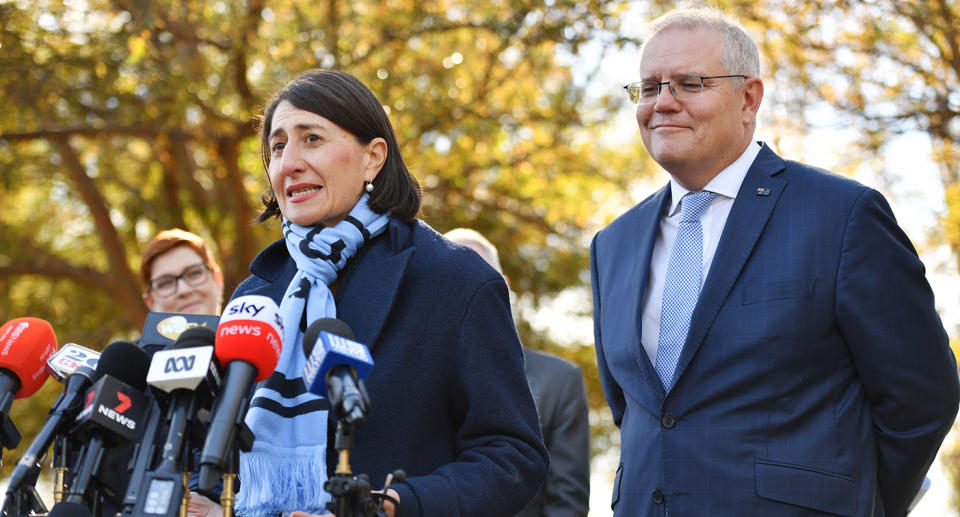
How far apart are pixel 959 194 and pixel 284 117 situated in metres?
6.00

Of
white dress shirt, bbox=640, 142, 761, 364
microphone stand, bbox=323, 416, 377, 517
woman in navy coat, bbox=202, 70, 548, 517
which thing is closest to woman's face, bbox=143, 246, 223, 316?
woman in navy coat, bbox=202, 70, 548, 517

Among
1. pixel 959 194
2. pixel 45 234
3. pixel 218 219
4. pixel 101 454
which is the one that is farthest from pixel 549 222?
pixel 101 454

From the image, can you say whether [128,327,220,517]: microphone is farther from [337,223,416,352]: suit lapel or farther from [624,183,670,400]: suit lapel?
[624,183,670,400]: suit lapel

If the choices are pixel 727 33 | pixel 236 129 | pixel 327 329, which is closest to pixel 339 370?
pixel 327 329

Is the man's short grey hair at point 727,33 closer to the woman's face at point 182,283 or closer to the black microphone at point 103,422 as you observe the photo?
the black microphone at point 103,422

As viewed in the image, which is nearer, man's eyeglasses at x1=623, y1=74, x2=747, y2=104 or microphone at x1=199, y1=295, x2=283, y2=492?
microphone at x1=199, y1=295, x2=283, y2=492

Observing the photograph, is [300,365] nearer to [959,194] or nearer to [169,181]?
[959,194]

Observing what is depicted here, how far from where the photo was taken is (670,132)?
3791 millimetres

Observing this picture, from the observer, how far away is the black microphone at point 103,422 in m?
2.38

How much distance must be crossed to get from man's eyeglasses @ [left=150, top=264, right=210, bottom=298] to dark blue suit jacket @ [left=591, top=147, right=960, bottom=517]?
2951mm

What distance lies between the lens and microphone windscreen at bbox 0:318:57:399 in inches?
117

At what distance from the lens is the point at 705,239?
3723 mm

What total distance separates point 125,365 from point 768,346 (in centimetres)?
188

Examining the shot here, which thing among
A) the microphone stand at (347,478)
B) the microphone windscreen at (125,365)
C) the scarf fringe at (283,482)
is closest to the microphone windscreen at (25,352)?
the microphone windscreen at (125,365)
